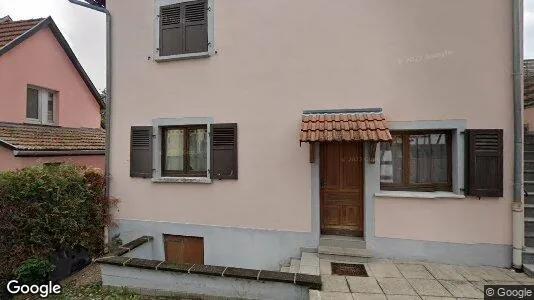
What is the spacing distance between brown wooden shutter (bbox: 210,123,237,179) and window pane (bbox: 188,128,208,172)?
1.16 ft

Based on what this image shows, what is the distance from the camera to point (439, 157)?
5.68 m

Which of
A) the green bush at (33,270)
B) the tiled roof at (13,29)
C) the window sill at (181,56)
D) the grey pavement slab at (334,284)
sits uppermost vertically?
the tiled roof at (13,29)

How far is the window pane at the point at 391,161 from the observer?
581 centimetres

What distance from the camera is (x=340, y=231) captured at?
6016 mm

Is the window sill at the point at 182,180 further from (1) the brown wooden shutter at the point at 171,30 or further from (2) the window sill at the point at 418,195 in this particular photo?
(2) the window sill at the point at 418,195

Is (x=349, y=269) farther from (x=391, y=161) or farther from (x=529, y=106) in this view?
(x=529, y=106)

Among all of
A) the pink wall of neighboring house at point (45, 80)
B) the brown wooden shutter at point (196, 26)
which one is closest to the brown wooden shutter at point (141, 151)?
the brown wooden shutter at point (196, 26)

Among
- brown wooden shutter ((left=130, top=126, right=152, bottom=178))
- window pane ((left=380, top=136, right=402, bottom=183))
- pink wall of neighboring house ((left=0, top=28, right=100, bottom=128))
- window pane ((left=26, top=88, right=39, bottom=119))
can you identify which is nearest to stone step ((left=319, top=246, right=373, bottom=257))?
window pane ((left=380, top=136, right=402, bottom=183))

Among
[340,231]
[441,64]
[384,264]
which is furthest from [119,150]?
[441,64]

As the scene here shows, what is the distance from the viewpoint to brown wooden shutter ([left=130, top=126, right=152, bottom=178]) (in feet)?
22.1

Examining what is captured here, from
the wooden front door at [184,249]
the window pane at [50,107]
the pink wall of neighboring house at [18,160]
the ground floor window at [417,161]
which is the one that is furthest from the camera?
the window pane at [50,107]

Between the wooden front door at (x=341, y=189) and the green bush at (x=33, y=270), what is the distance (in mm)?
5472

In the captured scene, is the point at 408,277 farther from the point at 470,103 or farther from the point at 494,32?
the point at 494,32

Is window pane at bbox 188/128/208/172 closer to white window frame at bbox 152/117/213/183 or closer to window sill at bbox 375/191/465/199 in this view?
white window frame at bbox 152/117/213/183
